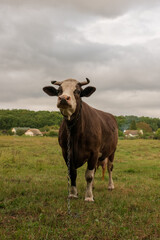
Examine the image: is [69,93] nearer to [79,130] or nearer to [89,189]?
[79,130]

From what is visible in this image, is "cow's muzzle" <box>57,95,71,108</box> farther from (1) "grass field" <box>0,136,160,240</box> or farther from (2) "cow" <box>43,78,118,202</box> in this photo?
Answer: (1) "grass field" <box>0,136,160,240</box>

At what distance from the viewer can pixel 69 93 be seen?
16.7 feet

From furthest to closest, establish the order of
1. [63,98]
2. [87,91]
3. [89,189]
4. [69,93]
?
[89,189], [87,91], [69,93], [63,98]

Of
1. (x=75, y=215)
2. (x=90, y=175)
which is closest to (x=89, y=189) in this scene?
(x=90, y=175)

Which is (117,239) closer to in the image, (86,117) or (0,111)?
(86,117)

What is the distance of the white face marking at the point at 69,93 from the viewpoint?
497 cm

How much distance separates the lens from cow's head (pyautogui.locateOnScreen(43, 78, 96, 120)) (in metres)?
4.76

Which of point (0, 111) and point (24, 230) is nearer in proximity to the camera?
point (24, 230)

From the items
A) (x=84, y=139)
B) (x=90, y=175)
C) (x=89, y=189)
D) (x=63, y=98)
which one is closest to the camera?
(x=63, y=98)

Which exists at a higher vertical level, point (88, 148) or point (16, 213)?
point (88, 148)

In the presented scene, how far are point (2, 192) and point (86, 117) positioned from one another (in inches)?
114

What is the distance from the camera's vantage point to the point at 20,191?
6375mm

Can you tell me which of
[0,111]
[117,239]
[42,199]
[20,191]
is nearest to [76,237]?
[117,239]

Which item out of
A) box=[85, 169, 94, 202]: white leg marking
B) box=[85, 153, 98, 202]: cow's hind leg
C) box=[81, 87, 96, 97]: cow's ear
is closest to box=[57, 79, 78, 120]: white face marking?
box=[81, 87, 96, 97]: cow's ear
